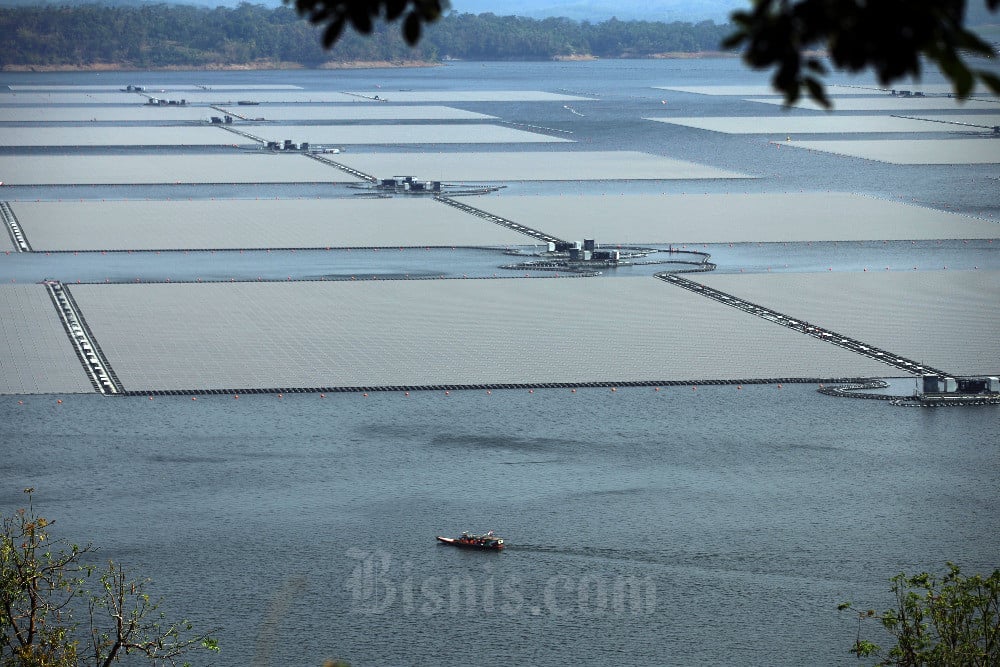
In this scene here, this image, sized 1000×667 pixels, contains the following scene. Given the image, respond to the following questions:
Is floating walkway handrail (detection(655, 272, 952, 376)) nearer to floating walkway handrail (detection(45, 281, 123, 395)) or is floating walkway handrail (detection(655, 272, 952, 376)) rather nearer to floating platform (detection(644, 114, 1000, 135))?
floating walkway handrail (detection(45, 281, 123, 395))

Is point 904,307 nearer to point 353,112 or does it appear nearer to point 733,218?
point 733,218

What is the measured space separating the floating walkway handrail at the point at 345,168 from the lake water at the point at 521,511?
4957 cm

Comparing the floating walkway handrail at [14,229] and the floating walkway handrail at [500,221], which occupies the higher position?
the floating walkway handrail at [500,221]

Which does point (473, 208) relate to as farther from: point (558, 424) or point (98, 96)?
point (98, 96)

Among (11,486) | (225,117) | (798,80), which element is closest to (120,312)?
(11,486)

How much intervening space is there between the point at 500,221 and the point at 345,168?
24.4m

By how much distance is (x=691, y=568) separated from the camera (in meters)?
27.8

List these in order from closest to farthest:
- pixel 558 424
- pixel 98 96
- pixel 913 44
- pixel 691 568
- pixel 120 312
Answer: pixel 913 44 → pixel 691 568 → pixel 558 424 → pixel 120 312 → pixel 98 96

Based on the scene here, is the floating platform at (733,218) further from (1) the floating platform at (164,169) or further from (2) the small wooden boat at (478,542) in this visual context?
(2) the small wooden boat at (478,542)

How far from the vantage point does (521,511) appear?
30.8 m

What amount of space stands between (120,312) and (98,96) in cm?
11908

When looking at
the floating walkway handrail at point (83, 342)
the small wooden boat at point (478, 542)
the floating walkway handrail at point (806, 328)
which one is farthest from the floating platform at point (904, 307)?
the floating walkway handrail at point (83, 342)

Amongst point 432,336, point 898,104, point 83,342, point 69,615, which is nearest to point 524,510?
point 69,615

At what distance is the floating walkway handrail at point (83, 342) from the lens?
41531 millimetres
